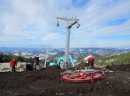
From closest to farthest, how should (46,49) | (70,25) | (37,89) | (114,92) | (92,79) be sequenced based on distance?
1. (114,92)
2. (37,89)
3. (92,79)
4. (70,25)
5. (46,49)

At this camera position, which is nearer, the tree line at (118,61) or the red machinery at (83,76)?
the red machinery at (83,76)

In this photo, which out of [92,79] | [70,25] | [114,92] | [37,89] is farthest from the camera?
[70,25]

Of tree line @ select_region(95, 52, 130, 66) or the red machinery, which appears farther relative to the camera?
tree line @ select_region(95, 52, 130, 66)

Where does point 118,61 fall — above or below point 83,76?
below

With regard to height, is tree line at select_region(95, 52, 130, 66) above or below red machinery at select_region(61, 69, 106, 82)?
below

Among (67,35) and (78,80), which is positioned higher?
(67,35)

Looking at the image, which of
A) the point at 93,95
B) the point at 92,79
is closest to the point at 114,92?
the point at 93,95

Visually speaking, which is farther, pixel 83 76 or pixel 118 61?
pixel 118 61

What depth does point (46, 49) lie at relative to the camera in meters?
32.2

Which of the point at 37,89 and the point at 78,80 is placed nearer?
the point at 37,89

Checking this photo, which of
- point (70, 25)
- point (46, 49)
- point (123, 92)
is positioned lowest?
point (123, 92)

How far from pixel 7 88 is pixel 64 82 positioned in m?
4.17

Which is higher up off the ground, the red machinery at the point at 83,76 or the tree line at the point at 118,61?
the red machinery at the point at 83,76

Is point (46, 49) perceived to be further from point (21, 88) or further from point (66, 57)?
point (21, 88)
